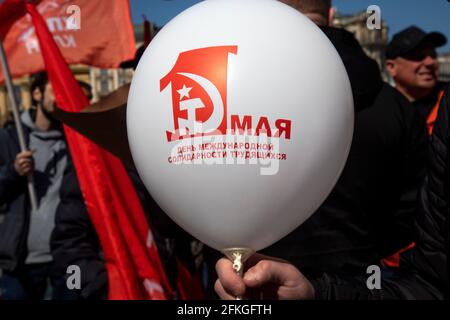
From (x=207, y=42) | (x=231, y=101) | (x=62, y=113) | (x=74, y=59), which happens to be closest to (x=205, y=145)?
(x=231, y=101)

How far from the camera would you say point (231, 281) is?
129cm

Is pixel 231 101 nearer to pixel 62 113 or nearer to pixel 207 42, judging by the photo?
pixel 207 42

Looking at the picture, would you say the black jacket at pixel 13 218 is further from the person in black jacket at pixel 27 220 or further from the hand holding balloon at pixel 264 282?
the hand holding balloon at pixel 264 282

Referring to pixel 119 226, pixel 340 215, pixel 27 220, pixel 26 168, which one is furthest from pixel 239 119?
pixel 27 220

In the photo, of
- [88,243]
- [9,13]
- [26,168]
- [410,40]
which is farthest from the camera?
[410,40]

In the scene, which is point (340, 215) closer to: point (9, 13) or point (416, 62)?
point (416, 62)

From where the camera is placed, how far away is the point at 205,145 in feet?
4.03

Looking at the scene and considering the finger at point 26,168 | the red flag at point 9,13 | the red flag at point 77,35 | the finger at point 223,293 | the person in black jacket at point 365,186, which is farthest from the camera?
the red flag at point 9,13

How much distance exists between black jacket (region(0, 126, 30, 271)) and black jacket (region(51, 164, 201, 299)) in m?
0.77

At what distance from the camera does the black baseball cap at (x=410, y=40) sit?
4.00 m

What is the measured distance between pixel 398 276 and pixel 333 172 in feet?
1.14

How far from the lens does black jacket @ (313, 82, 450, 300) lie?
4.70 feet

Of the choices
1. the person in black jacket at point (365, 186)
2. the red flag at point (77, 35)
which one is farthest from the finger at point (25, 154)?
the person in black jacket at point (365, 186)

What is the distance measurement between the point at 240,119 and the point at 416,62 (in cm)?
316
